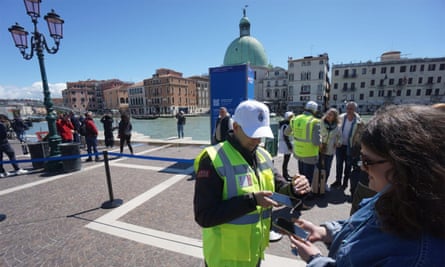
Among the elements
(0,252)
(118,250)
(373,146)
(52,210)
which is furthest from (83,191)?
(373,146)

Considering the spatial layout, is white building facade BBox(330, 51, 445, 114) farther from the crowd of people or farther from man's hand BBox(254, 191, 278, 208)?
man's hand BBox(254, 191, 278, 208)

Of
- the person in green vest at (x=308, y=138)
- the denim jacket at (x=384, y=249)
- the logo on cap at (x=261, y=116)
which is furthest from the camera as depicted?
the person in green vest at (x=308, y=138)

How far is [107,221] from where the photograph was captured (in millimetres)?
3574

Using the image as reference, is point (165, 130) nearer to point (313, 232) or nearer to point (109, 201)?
point (109, 201)

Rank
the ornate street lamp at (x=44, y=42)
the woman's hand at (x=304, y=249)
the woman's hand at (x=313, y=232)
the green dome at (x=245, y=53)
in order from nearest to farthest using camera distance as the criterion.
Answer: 1. the woman's hand at (x=304, y=249)
2. the woman's hand at (x=313, y=232)
3. the ornate street lamp at (x=44, y=42)
4. the green dome at (x=245, y=53)

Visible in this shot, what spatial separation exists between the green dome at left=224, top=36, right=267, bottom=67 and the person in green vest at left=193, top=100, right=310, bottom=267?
66.6 m

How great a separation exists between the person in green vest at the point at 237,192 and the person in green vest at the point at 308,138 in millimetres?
2567

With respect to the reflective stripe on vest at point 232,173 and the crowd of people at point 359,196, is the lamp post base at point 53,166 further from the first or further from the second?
the reflective stripe on vest at point 232,173

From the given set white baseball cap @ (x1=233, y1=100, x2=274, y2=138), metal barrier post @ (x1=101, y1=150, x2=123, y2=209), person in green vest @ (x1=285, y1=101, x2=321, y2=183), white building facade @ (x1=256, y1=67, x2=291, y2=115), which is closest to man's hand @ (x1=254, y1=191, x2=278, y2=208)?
white baseball cap @ (x1=233, y1=100, x2=274, y2=138)

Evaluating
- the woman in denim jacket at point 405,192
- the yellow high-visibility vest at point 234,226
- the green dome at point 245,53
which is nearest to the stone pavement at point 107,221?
the yellow high-visibility vest at point 234,226

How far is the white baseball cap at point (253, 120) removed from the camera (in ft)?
4.83

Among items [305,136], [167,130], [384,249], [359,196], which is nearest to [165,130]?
[167,130]

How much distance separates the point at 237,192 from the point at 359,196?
1.94m

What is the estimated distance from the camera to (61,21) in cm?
637
